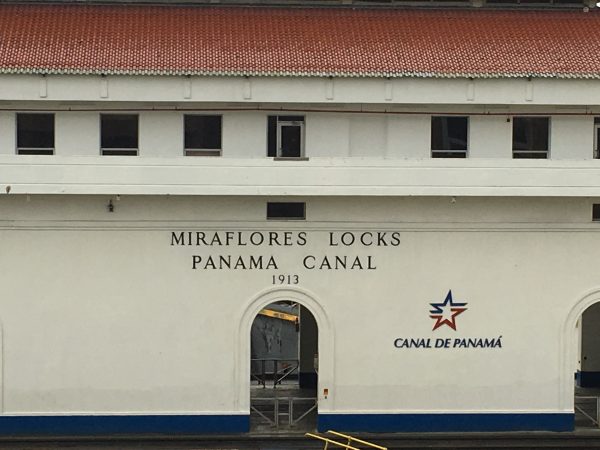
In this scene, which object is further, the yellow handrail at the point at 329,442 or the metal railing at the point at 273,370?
the metal railing at the point at 273,370

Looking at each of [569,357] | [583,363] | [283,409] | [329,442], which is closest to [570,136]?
[569,357]

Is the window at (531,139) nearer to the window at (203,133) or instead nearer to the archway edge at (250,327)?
the archway edge at (250,327)

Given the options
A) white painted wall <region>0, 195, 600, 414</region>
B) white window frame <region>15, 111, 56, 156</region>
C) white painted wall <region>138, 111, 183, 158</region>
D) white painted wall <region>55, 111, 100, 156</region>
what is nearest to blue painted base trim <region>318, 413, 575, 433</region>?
white painted wall <region>0, 195, 600, 414</region>

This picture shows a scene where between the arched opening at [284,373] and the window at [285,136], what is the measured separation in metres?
3.35

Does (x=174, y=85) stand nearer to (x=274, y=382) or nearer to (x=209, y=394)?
(x=209, y=394)

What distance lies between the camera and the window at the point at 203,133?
27859 mm

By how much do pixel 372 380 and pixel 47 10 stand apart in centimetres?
1200

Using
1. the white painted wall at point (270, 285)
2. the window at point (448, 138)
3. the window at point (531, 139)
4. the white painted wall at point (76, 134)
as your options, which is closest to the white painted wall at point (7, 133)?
the white painted wall at point (76, 134)

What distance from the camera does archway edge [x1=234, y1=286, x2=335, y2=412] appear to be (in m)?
27.1

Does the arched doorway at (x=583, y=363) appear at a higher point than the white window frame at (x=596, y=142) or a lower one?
lower

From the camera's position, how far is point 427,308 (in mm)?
27391

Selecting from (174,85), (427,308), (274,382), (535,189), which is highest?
(174,85)

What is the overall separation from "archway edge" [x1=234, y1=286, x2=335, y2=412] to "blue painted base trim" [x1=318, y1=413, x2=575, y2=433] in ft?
1.52

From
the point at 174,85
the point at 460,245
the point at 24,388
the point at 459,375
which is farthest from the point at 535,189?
the point at 24,388
